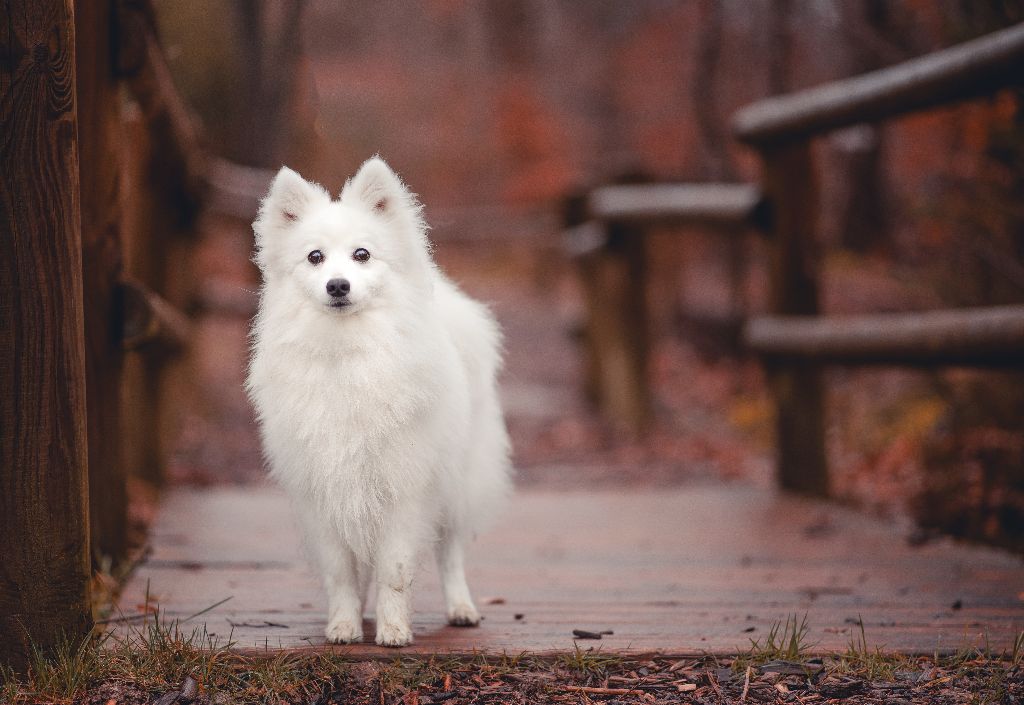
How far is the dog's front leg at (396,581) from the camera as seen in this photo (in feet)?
8.30

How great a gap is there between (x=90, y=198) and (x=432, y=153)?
17.8 meters

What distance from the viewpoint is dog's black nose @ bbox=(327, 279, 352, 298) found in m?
2.46

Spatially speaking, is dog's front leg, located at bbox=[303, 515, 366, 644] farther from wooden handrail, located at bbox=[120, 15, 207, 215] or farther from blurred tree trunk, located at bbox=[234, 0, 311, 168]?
blurred tree trunk, located at bbox=[234, 0, 311, 168]

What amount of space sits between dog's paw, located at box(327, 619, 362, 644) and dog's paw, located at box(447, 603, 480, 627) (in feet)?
1.04

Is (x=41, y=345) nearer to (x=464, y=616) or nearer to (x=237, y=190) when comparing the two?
(x=464, y=616)

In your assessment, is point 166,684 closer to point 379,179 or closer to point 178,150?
point 379,179

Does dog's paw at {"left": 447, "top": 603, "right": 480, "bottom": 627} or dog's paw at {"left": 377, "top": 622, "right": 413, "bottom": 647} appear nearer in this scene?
dog's paw at {"left": 377, "top": 622, "right": 413, "bottom": 647}

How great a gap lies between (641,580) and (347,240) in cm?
159

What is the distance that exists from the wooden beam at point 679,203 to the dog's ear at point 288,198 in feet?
9.71

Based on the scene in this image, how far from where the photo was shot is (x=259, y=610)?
288cm

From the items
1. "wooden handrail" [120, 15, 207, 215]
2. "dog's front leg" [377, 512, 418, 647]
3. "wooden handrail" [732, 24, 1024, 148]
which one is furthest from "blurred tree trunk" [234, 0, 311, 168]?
"dog's front leg" [377, 512, 418, 647]

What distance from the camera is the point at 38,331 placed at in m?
2.25

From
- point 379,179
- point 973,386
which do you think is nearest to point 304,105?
point 973,386

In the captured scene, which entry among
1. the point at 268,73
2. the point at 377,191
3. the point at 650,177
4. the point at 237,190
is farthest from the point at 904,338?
the point at 268,73
